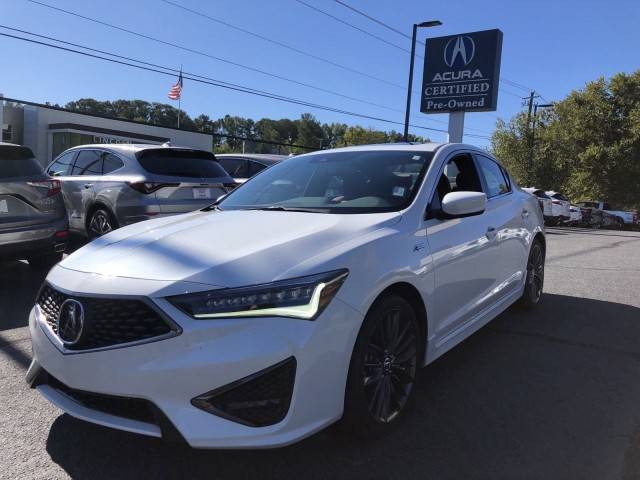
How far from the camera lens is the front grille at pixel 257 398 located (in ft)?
7.48

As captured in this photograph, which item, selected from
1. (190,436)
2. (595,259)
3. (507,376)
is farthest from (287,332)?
(595,259)

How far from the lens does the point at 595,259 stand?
422 inches

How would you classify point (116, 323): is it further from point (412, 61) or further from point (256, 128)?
point (256, 128)

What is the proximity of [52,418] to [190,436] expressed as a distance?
51.9 inches

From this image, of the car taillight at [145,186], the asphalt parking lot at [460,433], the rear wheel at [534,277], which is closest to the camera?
A: the asphalt parking lot at [460,433]

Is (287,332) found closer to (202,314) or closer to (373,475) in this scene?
(202,314)

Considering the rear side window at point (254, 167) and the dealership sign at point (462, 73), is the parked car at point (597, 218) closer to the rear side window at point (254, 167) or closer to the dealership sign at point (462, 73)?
the dealership sign at point (462, 73)

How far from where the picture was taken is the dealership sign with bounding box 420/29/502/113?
72.3 ft

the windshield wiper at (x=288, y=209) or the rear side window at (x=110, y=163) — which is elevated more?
the rear side window at (x=110, y=163)

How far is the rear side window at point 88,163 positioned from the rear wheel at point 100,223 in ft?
2.07

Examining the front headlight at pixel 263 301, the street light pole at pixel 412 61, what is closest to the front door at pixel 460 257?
the front headlight at pixel 263 301

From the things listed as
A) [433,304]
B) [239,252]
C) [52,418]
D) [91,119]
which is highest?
[91,119]

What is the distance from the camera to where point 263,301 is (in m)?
2.37

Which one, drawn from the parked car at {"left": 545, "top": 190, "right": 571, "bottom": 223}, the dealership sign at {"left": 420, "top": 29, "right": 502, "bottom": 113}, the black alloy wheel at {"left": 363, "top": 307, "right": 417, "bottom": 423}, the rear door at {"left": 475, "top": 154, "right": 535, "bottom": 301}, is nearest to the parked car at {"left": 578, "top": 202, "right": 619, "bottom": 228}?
the parked car at {"left": 545, "top": 190, "right": 571, "bottom": 223}
